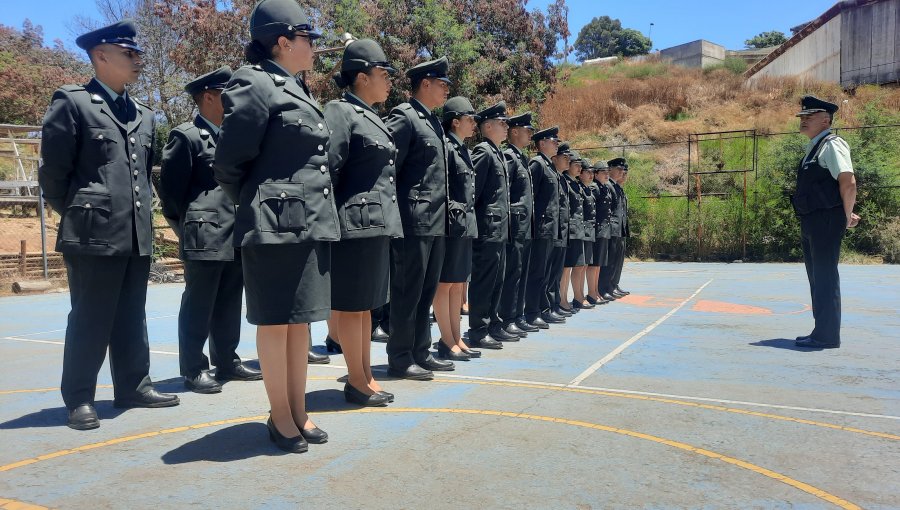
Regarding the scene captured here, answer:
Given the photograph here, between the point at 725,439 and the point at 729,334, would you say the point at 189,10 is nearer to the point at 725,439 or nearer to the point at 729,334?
the point at 729,334

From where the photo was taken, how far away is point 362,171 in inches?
184

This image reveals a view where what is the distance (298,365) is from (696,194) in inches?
923

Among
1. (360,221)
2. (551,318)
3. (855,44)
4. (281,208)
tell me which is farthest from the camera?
(855,44)

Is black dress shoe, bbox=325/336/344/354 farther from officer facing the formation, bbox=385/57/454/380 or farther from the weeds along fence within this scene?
the weeds along fence

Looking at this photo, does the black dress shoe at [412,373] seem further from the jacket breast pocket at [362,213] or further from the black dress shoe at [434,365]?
the jacket breast pocket at [362,213]

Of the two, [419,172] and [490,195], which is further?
[490,195]

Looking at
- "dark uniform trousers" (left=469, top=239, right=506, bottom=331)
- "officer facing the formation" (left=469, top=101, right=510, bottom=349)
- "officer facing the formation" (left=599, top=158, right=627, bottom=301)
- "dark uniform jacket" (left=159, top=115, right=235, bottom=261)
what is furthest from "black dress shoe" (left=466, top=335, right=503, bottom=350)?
"officer facing the formation" (left=599, top=158, right=627, bottom=301)

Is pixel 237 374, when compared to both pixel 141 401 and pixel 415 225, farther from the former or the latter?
pixel 415 225

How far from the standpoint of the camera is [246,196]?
3.72m

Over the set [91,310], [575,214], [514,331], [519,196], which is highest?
[519,196]

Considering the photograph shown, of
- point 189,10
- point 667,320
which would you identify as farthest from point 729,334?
point 189,10

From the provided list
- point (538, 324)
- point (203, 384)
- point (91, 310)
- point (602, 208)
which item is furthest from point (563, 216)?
point (91, 310)

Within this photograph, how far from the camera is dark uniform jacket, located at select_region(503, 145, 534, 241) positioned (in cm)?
760

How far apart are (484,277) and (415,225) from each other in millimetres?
1842
